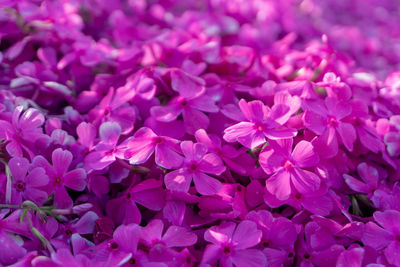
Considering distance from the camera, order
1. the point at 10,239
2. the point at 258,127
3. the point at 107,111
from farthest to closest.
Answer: the point at 107,111, the point at 258,127, the point at 10,239

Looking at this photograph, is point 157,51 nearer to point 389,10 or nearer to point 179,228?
point 179,228

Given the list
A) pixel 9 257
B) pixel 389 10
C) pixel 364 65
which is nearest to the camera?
pixel 9 257

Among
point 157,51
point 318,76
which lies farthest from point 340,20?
point 157,51

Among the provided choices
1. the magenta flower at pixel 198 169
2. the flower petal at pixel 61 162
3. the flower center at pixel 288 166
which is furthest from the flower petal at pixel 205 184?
the flower petal at pixel 61 162

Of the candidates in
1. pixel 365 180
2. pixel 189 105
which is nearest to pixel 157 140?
pixel 189 105

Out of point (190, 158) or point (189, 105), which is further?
point (189, 105)

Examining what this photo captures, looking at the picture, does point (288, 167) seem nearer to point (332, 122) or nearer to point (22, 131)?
point (332, 122)

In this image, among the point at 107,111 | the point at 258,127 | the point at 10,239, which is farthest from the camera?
the point at 107,111

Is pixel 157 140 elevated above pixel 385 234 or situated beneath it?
elevated above
